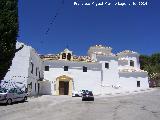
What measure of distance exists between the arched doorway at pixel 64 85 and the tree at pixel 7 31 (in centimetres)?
2150

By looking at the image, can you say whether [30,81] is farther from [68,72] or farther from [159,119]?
[159,119]

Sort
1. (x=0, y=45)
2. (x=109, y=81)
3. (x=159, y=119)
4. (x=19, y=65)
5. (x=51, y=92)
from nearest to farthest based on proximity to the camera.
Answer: (x=159, y=119) → (x=0, y=45) → (x=19, y=65) → (x=51, y=92) → (x=109, y=81)

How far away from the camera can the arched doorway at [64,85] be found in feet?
152

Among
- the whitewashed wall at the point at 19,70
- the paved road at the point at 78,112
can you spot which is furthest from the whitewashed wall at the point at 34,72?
the paved road at the point at 78,112

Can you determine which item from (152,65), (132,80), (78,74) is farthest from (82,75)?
(152,65)

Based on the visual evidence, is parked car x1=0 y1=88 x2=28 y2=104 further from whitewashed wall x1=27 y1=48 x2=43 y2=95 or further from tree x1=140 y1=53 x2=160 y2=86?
tree x1=140 y1=53 x2=160 y2=86

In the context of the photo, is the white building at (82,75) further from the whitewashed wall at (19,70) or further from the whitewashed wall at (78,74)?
the whitewashed wall at (19,70)

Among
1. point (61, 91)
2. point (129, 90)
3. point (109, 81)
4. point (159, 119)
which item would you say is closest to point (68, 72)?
point (61, 91)

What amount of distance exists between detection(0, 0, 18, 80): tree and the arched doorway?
70.5 feet

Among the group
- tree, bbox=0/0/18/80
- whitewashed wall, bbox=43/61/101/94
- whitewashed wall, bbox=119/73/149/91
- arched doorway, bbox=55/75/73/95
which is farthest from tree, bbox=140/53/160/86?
tree, bbox=0/0/18/80

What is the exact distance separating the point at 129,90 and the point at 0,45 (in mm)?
31271

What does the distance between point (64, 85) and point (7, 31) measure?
2330cm

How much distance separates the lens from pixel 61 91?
4675 centimetres

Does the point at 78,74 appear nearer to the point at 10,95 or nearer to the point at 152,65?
the point at 10,95
